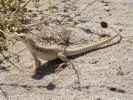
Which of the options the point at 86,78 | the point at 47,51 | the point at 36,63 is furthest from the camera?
the point at 36,63

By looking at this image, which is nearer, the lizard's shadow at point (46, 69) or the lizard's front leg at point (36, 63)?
the lizard's shadow at point (46, 69)

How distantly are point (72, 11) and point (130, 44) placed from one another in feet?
4.00

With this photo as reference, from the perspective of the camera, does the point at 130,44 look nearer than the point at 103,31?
Yes

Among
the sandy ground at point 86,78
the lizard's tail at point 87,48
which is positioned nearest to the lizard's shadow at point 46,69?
the sandy ground at point 86,78

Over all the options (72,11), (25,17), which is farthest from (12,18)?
(72,11)

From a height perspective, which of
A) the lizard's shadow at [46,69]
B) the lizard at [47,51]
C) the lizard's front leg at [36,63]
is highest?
the lizard at [47,51]

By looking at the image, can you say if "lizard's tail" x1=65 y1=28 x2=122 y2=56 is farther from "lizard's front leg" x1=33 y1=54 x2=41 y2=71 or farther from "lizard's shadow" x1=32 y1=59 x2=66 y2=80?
"lizard's front leg" x1=33 y1=54 x2=41 y2=71

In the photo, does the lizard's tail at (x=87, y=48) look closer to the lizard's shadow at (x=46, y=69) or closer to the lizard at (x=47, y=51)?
the lizard at (x=47, y=51)

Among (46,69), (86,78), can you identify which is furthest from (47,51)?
(86,78)

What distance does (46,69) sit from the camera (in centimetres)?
438

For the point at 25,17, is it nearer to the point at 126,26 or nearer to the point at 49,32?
the point at 49,32

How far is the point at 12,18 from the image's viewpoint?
205 inches

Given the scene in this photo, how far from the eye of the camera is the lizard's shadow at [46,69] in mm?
4285

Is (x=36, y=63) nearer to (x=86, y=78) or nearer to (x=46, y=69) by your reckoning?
(x=46, y=69)
